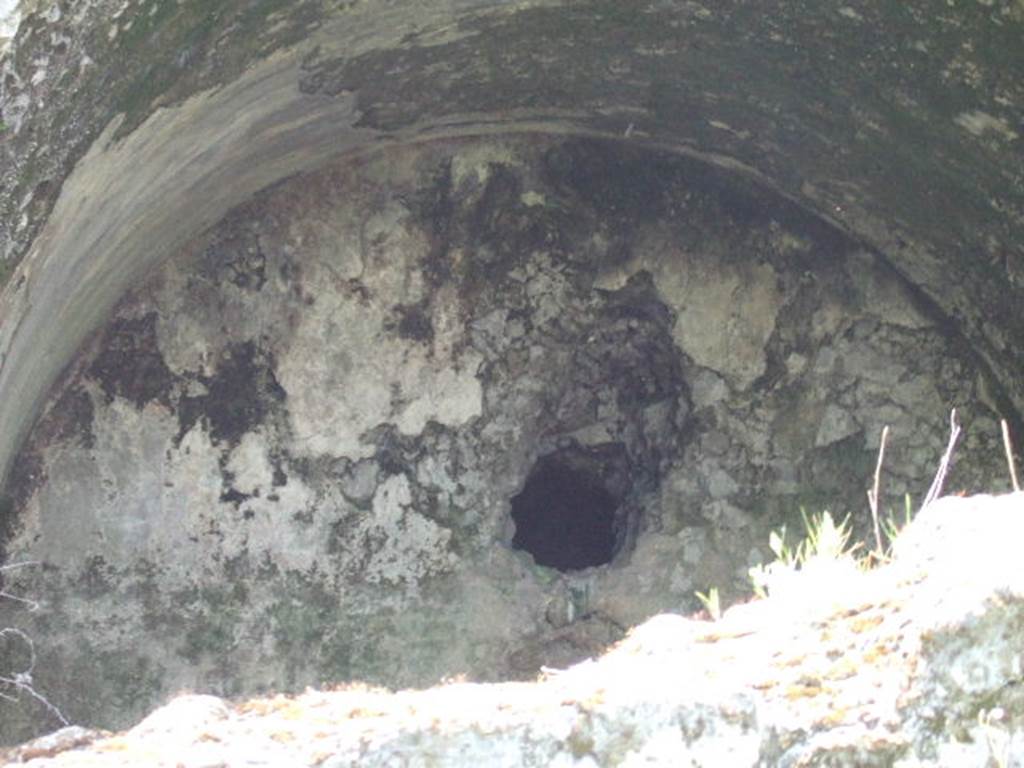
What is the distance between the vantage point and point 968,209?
4.99 m

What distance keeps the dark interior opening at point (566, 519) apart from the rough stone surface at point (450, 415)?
136 mm

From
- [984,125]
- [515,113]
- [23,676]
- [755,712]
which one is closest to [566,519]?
[515,113]

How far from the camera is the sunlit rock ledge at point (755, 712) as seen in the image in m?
2.92

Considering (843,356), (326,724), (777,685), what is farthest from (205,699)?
(843,356)

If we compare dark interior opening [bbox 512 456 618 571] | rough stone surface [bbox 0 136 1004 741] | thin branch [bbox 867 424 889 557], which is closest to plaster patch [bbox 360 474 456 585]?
rough stone surface [bbox 0 136 1004 741]

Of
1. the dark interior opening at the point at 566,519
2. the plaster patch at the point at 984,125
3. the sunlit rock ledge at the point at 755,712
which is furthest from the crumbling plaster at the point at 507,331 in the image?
the sunlit rock ledge at the point at 755,712

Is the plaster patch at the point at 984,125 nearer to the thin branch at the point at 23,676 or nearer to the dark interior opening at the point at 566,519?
the dark interior opening at the point at 566,519

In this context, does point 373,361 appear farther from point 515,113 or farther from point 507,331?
point 515,113

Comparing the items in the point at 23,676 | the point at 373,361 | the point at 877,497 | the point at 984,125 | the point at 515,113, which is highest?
the point at 515,113

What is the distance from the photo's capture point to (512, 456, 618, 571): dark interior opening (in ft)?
19.1

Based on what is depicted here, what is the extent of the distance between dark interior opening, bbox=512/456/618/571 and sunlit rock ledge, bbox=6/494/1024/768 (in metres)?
2.73

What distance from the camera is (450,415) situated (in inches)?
218

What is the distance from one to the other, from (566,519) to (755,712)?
2.96 meters

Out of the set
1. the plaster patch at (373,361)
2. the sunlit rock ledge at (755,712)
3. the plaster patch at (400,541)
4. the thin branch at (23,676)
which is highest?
the plaster patch at (373,361)
